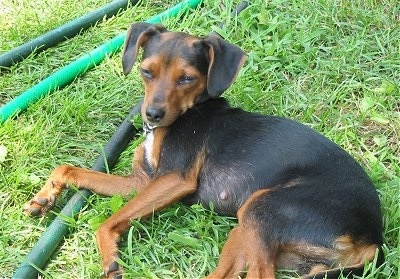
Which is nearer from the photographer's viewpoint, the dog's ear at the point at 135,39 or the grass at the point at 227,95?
the grass at the point at 227,95

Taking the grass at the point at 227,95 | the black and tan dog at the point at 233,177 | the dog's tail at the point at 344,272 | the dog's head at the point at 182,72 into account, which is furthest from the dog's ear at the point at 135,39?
the dog's tail at the point at 344,272

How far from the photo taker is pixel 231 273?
3861 mm

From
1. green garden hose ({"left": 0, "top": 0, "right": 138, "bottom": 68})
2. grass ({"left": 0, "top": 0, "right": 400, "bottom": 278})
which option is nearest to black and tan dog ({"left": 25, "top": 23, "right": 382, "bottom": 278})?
grass ({"left": 0, "top": 0, "right": 400, "bottom": 278})

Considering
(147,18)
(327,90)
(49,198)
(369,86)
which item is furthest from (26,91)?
(369,86)

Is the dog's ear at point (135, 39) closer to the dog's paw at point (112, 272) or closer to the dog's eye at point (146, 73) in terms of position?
the dog's eye at point (146, 73)

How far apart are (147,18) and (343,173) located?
11.3 ft

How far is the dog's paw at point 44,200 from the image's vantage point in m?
4.35

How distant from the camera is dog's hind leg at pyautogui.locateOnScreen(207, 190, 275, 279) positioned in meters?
3.77

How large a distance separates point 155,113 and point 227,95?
4.52ft

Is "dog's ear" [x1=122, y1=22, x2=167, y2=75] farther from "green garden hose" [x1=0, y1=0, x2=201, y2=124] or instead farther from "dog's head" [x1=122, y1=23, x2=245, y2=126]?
"green garden hose" [x1=0, y1=0, x2=201, y2=124]

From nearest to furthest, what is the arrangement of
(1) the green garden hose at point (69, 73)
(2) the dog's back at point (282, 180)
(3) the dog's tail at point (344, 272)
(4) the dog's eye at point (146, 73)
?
(3) the dog's tail at point (344, 272) < (2) the dog's back at point (282, 180) < (4) the dog's eye at point (146, 73) < (1) the green garden hose at point (69, 73)

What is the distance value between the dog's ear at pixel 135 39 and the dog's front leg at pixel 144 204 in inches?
34.3

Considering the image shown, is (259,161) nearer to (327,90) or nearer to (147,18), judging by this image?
(327,90)

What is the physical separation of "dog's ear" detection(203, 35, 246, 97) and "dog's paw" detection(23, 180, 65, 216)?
4.01 feet
